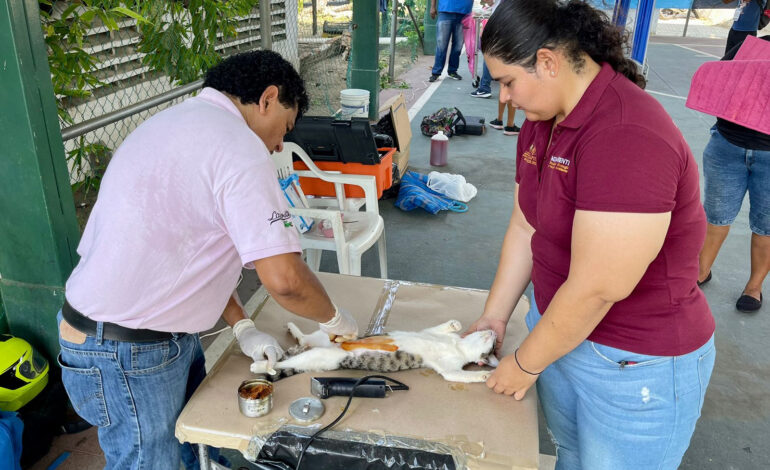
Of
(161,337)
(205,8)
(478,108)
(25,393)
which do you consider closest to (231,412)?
(161,337)

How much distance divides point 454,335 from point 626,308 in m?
0.59

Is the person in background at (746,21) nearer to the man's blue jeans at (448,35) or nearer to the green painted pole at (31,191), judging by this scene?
the green painted pole at (31,191)

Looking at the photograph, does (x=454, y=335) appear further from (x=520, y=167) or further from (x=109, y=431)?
(x=109, y=431)

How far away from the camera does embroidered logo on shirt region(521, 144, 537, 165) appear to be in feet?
5.05

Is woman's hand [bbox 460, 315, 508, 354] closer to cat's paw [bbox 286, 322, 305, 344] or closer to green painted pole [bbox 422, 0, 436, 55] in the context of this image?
cat's paw [bbox 286, 322, 305, 344]

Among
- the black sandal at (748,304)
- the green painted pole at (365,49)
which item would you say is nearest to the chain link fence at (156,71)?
the green painted pole at (365,49)

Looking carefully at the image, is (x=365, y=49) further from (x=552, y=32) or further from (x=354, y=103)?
(x=552, y=32)

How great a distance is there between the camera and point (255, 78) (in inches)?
64.2

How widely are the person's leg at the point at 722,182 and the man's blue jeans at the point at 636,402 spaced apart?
2.13 m

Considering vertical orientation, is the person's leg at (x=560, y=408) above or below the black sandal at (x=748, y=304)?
above

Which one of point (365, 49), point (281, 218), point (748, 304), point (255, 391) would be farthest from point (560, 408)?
point (365, 49)

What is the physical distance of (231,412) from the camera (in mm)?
1540

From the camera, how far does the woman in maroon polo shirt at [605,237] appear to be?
3.85 feet

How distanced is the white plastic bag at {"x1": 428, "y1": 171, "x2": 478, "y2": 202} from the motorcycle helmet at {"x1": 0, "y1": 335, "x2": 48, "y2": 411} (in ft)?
12.4
